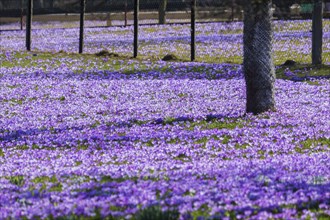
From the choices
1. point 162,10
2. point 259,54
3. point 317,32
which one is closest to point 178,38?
point 162,10

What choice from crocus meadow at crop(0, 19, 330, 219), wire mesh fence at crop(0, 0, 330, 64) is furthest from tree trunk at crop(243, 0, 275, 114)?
wire mesh fence at crop(0, 0, 330, 64)

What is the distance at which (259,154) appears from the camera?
33.9 feet

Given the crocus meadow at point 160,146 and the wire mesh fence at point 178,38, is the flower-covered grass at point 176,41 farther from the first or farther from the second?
the crocus meadow at point 160,146

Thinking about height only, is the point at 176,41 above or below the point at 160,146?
above

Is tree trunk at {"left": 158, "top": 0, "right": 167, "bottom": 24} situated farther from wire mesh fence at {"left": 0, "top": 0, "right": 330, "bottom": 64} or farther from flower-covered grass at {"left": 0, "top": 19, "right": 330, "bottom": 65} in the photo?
flower-covered grass at {"left": 0, "top": 19, "right": 330, "bottom": 65}

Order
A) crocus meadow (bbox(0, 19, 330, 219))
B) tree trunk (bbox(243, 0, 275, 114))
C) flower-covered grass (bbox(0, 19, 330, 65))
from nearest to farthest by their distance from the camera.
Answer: crocus meadow (bbox(0, 19, 330, 219)) → tree trunk (bbox(243, 0, 275, 114)) → flower-covered grass (bbox(0, 19, 330, 65))

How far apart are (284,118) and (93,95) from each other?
7.21m

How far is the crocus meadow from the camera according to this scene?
6.60 metres

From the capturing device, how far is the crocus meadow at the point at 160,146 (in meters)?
6.60

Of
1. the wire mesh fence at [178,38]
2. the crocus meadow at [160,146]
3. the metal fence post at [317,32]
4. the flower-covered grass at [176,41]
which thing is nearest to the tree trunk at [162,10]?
the wire mesh fence at [178,38]

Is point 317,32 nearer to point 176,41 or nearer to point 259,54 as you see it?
point 259,54

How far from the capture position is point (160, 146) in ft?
36.6

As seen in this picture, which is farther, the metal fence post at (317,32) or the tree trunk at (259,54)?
the metal fence post at (317,32)

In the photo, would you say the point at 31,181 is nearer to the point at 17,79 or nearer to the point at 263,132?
the point at 263,132
